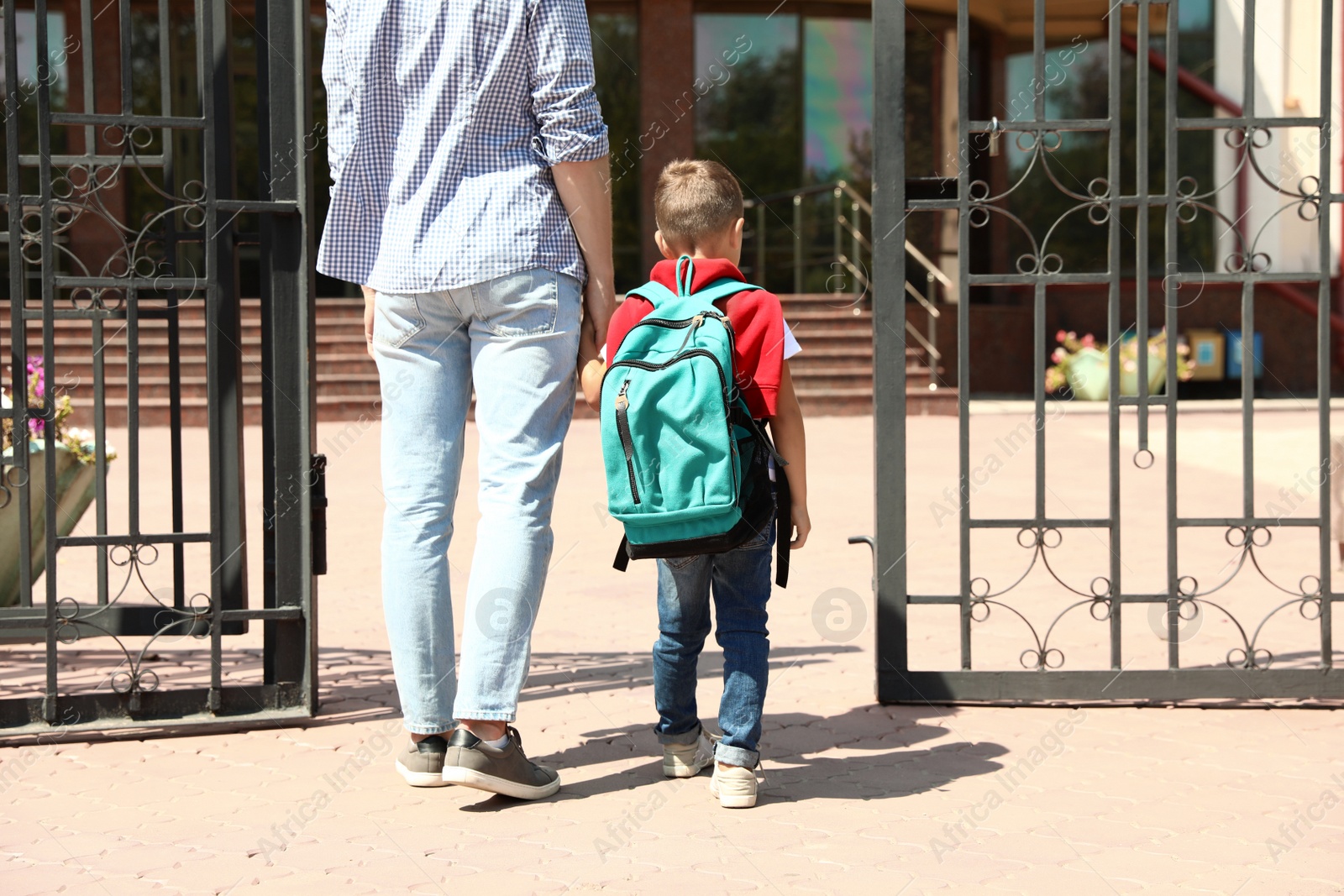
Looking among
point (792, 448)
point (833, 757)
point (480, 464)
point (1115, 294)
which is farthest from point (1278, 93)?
point (480, 464)

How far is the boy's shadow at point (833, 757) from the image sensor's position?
10.7 ft

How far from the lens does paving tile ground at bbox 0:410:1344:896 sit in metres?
2.70

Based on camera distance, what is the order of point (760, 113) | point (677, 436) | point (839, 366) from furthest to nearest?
point (760, 113) < point (839, 366) < point (677, 436)

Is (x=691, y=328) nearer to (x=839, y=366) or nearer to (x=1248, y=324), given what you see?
(x=1248, y=324)

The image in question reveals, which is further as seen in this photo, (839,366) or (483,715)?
(839,366)

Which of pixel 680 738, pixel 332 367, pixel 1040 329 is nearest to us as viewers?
pixel 680 738

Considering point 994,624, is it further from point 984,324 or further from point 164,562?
point 984,324

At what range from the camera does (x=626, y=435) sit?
299 cm

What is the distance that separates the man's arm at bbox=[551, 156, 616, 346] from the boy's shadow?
3.60 feet

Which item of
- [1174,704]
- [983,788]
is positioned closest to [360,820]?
[983,788]

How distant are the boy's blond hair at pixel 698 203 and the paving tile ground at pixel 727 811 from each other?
133 centimetres

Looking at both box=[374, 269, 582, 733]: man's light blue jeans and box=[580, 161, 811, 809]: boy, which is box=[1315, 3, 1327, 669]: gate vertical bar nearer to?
box=[580, 161, 811, 809]: boy

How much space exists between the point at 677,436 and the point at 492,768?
87cm

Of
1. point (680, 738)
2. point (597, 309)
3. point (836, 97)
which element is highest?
point (836, 97)
